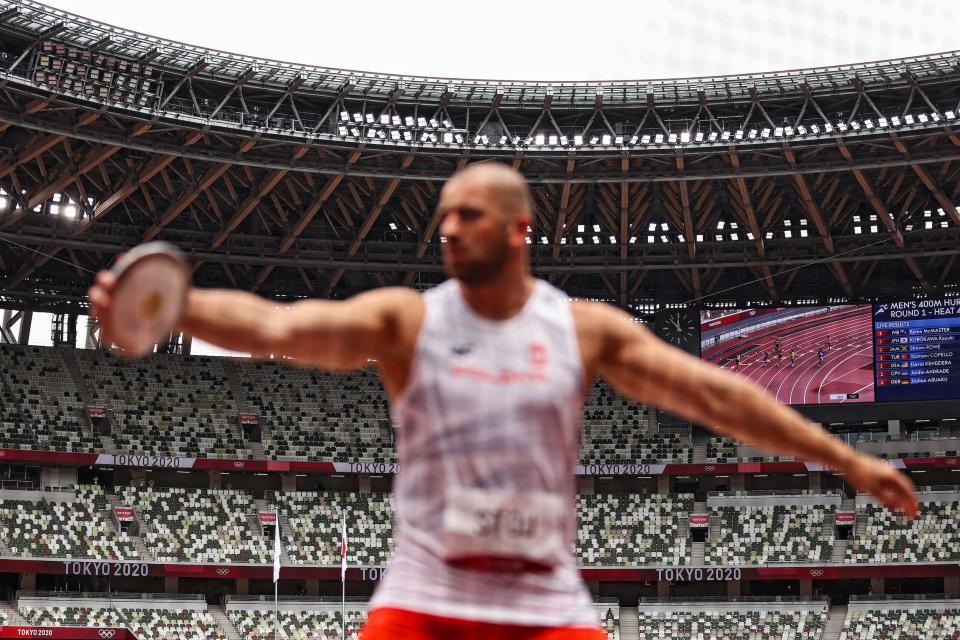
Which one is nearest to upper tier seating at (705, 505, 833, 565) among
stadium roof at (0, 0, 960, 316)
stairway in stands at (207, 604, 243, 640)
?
stadium roof at (0, 0, 960, 316)

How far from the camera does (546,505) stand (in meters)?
3.79

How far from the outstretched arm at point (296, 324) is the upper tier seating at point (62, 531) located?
5200cm

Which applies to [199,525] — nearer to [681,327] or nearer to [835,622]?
[681,327]

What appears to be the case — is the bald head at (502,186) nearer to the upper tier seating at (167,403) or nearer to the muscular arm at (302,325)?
the muscular arm at (302,325)

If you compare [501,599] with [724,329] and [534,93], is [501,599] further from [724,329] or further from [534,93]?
[724,329]

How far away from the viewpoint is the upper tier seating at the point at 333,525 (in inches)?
2217

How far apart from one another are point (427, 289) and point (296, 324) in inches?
2189

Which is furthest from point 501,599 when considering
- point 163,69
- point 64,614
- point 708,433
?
point 708,433

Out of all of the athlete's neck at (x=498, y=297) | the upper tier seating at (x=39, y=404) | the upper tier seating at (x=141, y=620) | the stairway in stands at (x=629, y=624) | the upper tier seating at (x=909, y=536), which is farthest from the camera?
the upper tier seating at (x=909, y=536)

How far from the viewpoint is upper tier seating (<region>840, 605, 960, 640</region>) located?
5212 centimetres

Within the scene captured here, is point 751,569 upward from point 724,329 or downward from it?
downward

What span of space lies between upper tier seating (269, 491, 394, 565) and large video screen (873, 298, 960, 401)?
77.6 feet

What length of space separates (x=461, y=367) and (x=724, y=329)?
57924 millimetres

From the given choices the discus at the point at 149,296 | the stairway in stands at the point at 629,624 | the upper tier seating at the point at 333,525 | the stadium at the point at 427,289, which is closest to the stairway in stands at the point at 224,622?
the stadium at the point at 427,289
